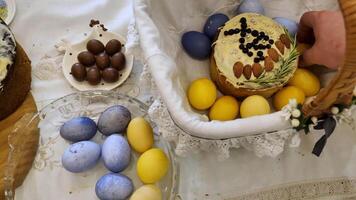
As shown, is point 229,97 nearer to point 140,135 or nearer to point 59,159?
point 140,135

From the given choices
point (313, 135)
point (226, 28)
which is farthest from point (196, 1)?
point (313, 135)

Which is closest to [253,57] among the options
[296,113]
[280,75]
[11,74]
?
[280,75]

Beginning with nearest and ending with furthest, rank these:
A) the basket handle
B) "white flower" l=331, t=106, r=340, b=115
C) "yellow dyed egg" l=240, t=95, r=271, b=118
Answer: the basket handle
"white flower" l=331, t=106, r=340, b=115
"yellow dyed egg" l=240, t=95, r=271, b=118

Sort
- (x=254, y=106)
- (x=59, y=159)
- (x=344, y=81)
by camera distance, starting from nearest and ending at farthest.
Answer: (x=344, y=81)
(x=254, y=106)
(x=59, y=159)

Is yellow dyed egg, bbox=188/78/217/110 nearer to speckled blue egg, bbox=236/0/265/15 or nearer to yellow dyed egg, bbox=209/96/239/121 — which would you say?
yellow dyed egg, bbox=209/96/239/121

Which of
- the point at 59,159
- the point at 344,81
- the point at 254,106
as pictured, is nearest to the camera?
the point at 344,81

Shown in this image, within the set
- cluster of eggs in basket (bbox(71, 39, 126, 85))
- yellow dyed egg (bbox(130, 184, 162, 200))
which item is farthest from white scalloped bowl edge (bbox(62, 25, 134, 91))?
yellow dyed egg (bbox(130, 184, 162, 200))

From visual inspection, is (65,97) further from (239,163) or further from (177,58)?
(239,163)
